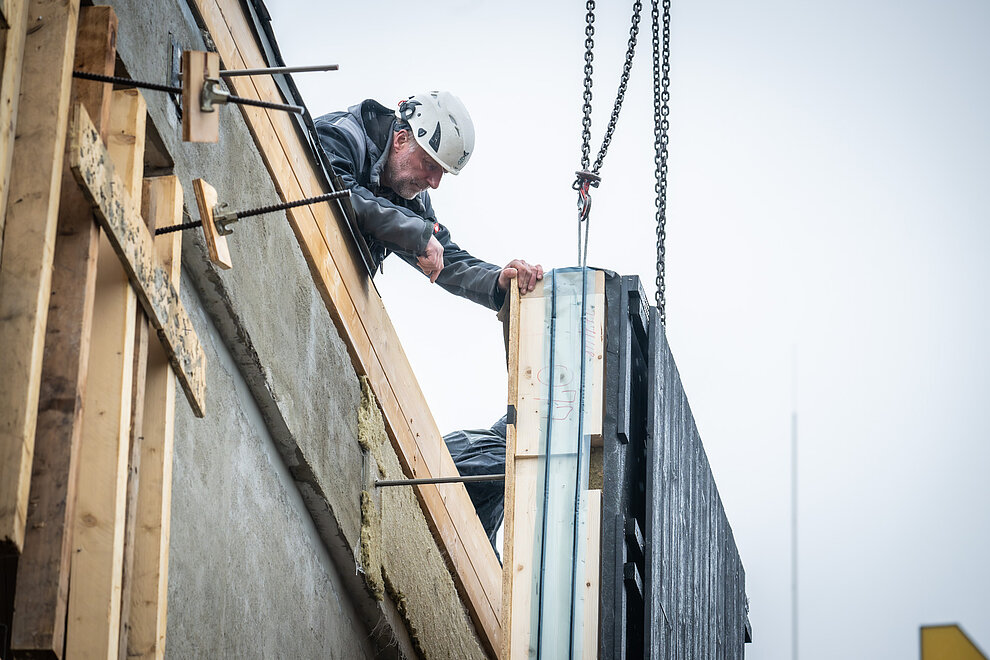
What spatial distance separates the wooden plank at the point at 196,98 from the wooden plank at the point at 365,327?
128 cm

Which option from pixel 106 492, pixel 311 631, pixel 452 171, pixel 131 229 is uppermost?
pixel 452 171

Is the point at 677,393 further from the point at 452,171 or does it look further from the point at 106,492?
the point at 106,492

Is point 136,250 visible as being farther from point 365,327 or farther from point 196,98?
point 365,327

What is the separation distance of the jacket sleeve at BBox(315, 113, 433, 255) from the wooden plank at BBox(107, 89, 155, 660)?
286 centimetres

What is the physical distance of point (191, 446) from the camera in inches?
206

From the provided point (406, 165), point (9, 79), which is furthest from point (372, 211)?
point (9, 79)

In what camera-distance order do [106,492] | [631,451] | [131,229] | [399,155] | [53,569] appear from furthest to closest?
[399,155] → [631,451] → [131,229] → [106,492] → [53,569]

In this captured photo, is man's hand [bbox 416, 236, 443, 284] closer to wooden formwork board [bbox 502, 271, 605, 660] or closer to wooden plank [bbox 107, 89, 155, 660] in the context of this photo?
wooden formwork board [bbox 502, 271, 605, 660]

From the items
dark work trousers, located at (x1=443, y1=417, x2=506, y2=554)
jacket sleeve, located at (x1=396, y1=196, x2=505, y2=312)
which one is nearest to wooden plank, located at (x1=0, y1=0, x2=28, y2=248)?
jacket sleeve, located at (x1=396, y1=196, x2=505, y2=312)

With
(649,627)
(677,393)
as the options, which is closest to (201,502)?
(649,627)

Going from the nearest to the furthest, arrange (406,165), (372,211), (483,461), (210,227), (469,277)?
(210,227) < (372,211) < (469,277) < (406,165) < (483,461)

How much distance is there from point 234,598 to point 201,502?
0.59 metres

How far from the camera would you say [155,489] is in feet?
13.6

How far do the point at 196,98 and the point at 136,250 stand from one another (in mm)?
498
